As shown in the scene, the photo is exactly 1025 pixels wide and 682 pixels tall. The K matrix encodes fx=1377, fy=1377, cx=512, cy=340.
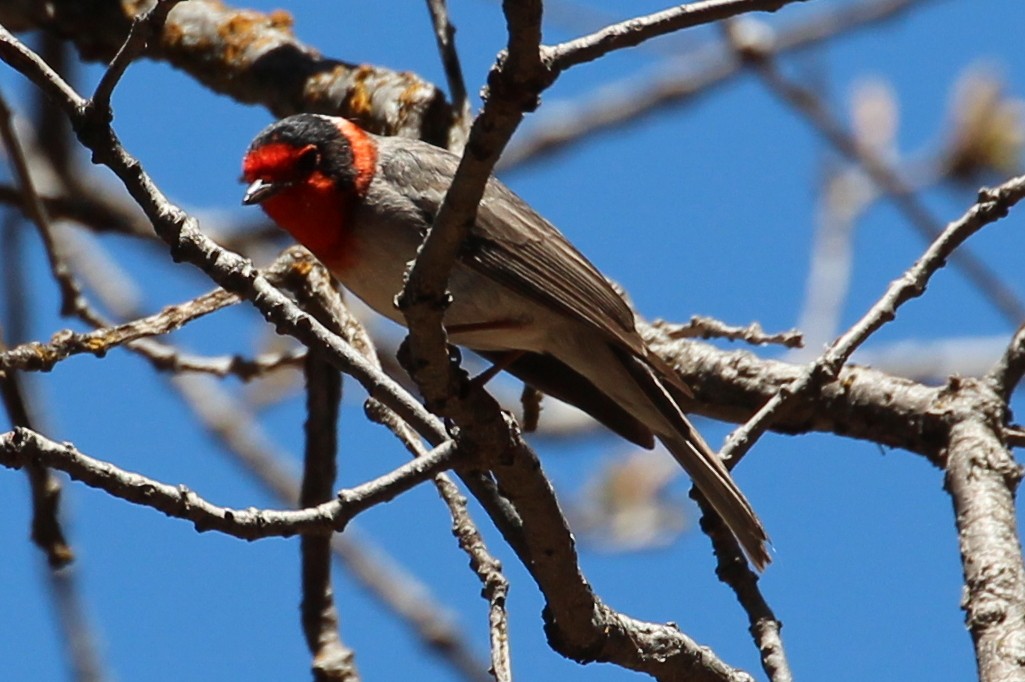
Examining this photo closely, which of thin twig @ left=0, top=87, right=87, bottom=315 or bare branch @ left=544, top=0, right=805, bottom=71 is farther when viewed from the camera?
thin twig @ left=0, top=87, right=87, bottom=315

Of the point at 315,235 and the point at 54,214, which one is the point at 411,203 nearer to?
the point at 315,235

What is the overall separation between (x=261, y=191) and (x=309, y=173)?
0.63 ft

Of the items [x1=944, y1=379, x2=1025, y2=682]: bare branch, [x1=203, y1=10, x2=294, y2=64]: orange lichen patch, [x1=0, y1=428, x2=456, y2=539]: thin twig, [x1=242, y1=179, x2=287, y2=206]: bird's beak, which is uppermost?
[x1=203, y1=10, x2=294, y2=64]: orange lichen patch

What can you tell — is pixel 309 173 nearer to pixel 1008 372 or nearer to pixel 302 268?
pixel 302 268

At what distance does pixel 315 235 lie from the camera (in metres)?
4.61

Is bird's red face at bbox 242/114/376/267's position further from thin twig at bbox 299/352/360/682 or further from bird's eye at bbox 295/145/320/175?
thin twig at bbox 299/352/360/682

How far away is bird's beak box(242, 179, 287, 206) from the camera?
16.0 ft

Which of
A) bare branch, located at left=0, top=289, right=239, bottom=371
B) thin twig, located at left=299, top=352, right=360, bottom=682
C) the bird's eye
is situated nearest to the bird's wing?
the bird's eye

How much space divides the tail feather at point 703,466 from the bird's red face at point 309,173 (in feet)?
3.70

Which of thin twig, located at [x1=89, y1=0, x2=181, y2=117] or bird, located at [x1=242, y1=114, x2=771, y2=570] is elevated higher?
bird, located at [x1=242, y1=114, x2=771, y2=570]

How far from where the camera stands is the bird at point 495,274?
4461 mm

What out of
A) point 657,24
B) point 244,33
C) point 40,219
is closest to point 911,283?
point 657,24

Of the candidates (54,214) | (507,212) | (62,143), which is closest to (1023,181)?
(507,212)

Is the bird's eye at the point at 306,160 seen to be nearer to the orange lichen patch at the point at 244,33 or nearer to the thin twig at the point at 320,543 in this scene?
the thin twig at the point at 320,543
